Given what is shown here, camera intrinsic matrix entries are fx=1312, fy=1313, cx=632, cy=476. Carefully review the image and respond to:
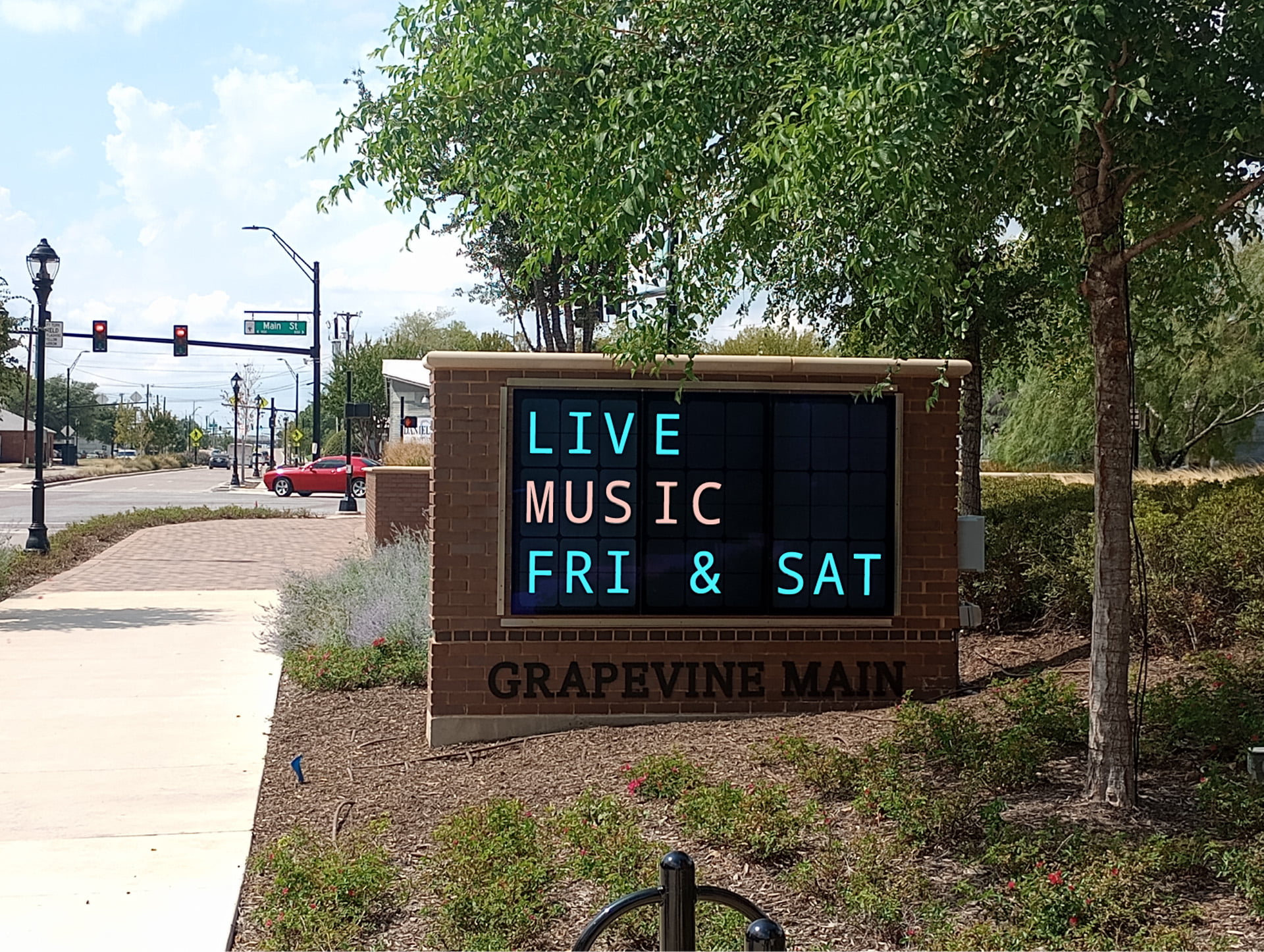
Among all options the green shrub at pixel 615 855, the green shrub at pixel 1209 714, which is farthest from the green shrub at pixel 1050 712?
the green shrub at pixel 615 855

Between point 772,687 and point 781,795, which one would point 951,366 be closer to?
point 772,687

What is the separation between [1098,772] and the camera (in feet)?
19.7

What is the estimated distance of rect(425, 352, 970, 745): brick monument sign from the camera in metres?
8.02

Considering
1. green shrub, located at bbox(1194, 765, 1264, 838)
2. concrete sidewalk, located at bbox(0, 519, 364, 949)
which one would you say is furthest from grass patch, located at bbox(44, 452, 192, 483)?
green shrub, located at bbox(1194, 765, 1264, 838)

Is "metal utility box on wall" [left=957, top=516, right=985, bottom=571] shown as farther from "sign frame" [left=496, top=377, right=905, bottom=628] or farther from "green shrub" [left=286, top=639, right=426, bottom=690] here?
"green shrub" [left=286, top=639, right=426, bottom=690]

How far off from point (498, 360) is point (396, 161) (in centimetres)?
167

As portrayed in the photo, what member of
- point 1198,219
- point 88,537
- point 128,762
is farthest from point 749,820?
point 88,537

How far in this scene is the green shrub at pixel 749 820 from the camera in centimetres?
557

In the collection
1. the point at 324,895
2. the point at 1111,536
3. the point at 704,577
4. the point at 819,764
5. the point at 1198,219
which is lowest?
the point at 324,895

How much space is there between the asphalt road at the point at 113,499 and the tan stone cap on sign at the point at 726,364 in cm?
1482

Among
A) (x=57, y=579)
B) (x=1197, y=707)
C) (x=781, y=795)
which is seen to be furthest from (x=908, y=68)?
(x=57, y=579)

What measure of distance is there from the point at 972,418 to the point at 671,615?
5625 mm

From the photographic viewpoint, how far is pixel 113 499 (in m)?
45.5

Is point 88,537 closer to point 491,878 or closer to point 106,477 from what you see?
point 491,878
